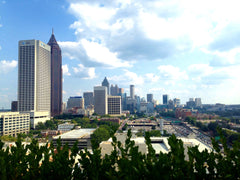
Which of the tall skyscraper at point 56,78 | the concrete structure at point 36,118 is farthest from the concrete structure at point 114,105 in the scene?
the concrete structure at point 36,118

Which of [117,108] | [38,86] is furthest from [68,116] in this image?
[117,108]

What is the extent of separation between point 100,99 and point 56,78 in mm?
38143

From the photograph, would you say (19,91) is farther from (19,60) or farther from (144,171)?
(144,171)

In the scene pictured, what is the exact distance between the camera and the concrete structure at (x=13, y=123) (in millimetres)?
56653

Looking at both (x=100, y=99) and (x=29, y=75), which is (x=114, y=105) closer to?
(x=100, y=99)

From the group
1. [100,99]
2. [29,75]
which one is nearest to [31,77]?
[29,75]

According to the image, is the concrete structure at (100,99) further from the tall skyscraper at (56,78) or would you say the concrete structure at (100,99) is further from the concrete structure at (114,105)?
the tall skyscraper at (56,78)

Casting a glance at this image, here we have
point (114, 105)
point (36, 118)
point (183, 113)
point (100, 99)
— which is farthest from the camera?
point (114, 105)

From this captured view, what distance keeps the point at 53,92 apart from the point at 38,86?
3236cm

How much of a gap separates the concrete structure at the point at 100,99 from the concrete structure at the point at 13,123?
58.8 m

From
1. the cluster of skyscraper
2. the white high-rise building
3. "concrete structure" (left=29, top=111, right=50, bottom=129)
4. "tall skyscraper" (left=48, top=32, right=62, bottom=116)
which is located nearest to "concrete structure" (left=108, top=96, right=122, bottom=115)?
"tall skyscraper" (left=48, top=32, right=62, bottom=116)

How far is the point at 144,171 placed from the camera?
5.71 metres

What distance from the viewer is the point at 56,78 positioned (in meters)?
124

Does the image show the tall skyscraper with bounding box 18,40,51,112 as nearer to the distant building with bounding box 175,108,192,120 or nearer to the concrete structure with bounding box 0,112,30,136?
the concrete structure with bounding box 0,112,30,136
